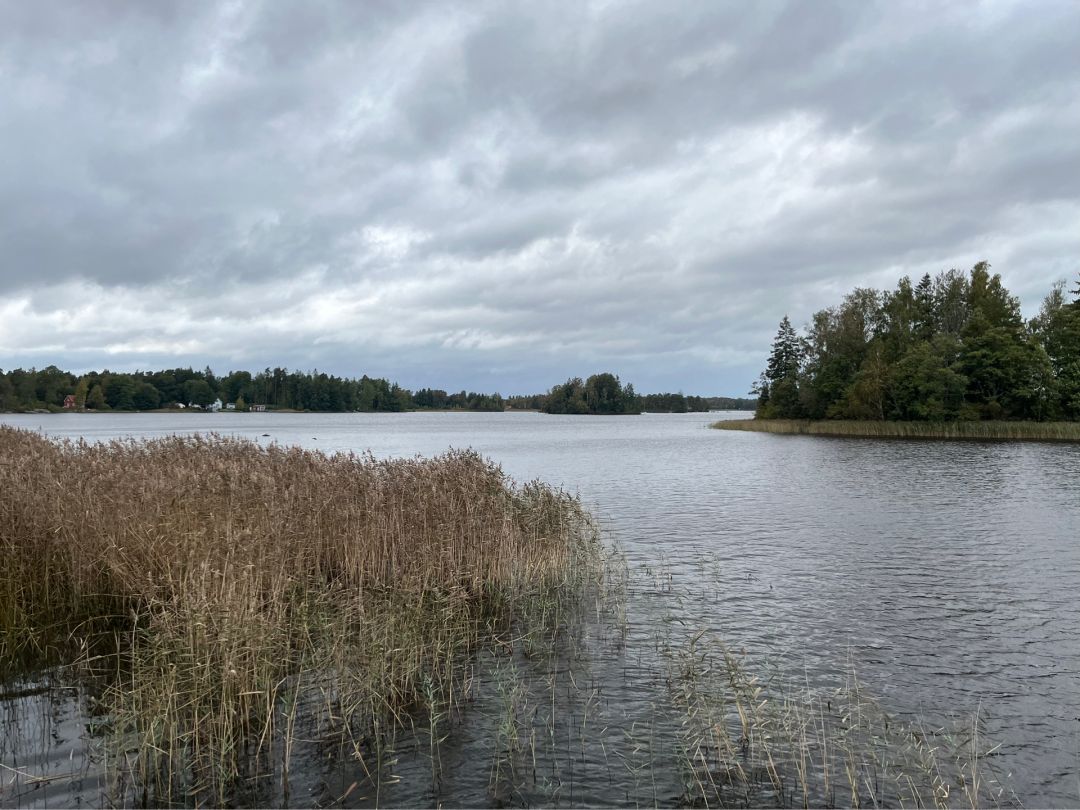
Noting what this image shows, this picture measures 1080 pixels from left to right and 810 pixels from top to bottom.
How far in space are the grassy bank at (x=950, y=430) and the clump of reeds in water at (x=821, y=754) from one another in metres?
67.7

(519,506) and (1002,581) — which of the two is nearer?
(1002,581)

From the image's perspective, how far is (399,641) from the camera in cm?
856

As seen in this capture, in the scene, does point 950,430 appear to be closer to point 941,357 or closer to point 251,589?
point 941,357

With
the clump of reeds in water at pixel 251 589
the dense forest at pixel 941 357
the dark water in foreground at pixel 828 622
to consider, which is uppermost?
the dense forest at pixel 941 357

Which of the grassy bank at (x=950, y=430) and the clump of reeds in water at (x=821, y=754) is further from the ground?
the grassy bank at (x=950, y=430)

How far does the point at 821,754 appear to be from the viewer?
7250 millimetres

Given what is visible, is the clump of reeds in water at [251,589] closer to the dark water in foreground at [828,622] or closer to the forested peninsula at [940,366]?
the dark water in foreground at [828,622]

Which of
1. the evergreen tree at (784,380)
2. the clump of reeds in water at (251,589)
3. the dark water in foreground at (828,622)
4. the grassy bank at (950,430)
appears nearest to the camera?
the clump of reeds in water at (251,589)

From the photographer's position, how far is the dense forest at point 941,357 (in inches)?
2781

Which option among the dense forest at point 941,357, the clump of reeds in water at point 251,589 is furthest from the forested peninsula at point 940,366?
the clump of reeds in water at point 251,589

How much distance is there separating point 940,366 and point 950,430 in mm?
8547

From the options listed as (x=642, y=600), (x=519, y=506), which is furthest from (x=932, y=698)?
(x=519, y=506)

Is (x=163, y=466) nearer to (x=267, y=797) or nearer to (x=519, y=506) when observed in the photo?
(x=519, y=506)

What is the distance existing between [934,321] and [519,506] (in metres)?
86.8
